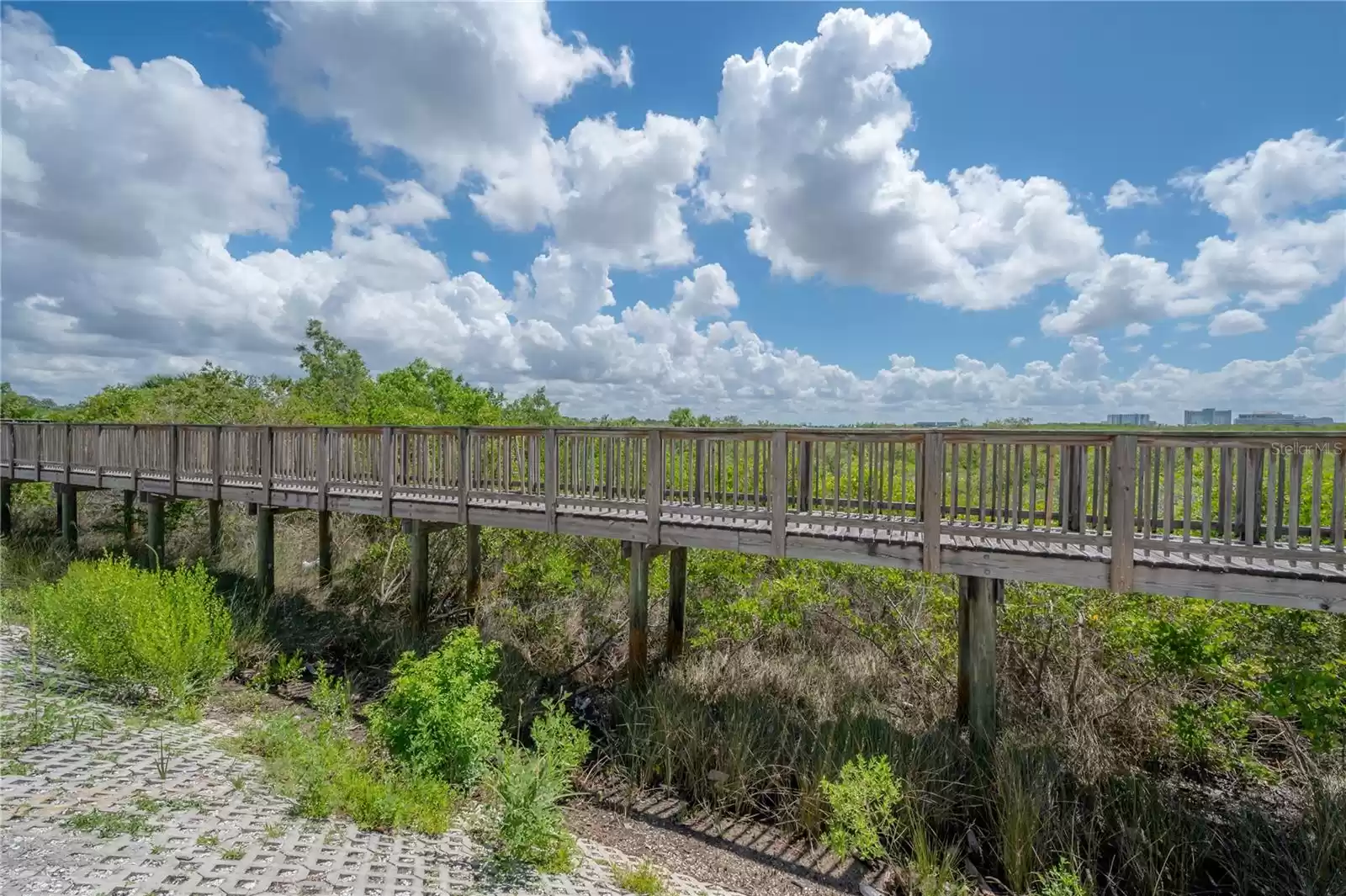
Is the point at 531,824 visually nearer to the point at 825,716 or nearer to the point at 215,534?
the point at 825,716

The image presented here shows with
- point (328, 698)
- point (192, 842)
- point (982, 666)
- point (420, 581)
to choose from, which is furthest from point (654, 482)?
point (420, 581)

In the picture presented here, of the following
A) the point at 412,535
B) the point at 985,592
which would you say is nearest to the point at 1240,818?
the point at 985,592

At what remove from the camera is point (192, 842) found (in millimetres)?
4312

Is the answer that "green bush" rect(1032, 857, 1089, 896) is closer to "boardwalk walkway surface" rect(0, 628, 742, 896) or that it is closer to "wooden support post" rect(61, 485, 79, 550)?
"boardwalk walkway surface" rect(0, 628, 742, 896)

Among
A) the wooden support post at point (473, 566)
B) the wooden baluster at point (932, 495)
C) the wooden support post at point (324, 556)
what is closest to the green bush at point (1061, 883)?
the wooden baluster at point (932, 495)

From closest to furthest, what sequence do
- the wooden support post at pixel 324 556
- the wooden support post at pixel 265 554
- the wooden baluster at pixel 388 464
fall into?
the wooden baluster at pixel 388 464 → the wooden support post at pixel 265 554 → the wooden support post at pixel 324 556

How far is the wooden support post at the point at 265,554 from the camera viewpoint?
11.6 m

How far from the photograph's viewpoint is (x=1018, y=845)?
591 cm

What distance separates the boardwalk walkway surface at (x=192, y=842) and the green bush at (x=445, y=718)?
3.15ft

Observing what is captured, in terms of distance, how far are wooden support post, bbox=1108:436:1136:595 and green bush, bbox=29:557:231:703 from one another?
32.0 ft

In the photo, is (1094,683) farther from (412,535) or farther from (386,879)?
(412,535)

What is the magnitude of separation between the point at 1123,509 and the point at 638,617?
5830 millimetres

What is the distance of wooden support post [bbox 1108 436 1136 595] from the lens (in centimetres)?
523

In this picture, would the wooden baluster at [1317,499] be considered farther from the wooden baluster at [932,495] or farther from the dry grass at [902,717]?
the dry grass at [902,717]
